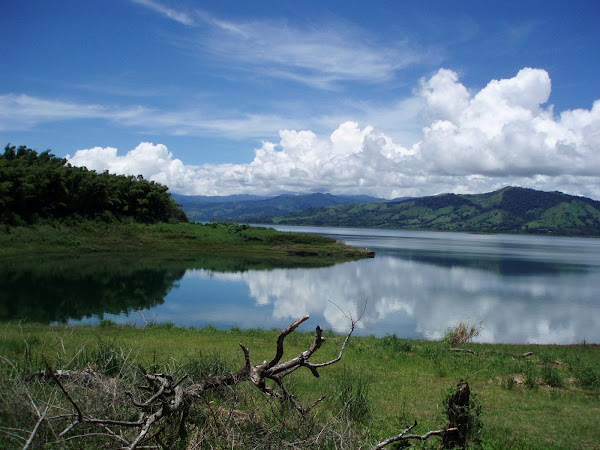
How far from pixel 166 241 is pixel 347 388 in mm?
63715

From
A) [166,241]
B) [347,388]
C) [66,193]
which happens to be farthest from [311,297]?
[66,193]

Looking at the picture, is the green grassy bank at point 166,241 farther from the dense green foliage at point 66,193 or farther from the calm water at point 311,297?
the calm water at point 311,297

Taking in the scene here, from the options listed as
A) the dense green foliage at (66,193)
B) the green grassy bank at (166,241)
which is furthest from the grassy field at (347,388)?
the dense green foliage at (66,193)

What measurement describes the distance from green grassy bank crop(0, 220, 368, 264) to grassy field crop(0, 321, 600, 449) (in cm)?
4207

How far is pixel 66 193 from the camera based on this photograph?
60.1 m

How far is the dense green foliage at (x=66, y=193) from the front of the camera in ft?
177

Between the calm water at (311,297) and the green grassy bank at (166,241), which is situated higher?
the green grassy bank at (166,241)

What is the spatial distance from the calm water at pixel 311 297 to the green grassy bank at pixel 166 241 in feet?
31.5

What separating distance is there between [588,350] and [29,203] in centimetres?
6227

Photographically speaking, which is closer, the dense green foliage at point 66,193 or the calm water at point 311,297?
the calm water at point 311,297

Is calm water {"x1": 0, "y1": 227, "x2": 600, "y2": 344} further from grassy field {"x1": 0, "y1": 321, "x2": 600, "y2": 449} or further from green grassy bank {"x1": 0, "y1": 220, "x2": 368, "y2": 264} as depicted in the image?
green grassy bank {"x1": 0, "y1": 220, "x2": 368, "y2": 264}

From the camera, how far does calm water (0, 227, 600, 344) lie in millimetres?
24984

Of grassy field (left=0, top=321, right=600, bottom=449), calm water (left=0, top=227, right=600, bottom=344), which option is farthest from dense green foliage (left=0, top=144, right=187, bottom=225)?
grassy field (left=0, top=321, right=600, bottom=449)

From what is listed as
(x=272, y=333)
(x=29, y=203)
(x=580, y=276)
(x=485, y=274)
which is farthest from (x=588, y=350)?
(x=29, y=203)
